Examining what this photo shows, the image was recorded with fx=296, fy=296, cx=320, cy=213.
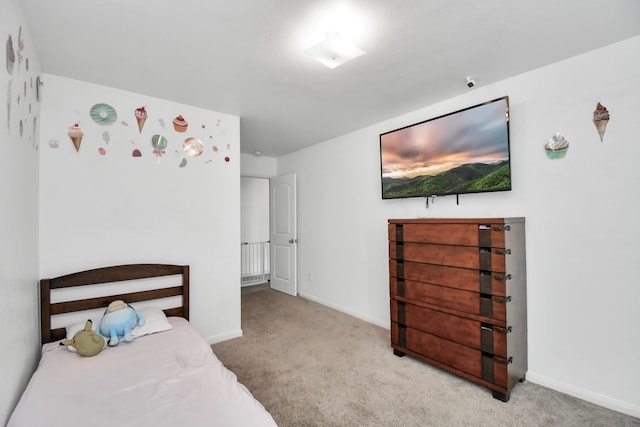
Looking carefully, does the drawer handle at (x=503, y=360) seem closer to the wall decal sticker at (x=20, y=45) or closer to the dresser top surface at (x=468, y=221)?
the dresser top surface at (x=468, y=221)

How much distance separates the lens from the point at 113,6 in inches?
62.7

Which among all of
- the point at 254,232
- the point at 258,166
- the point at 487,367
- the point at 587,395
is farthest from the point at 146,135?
the point at 587,395

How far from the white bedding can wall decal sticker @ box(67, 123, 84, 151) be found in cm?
155

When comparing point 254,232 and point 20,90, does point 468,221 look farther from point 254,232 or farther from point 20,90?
point 254,232

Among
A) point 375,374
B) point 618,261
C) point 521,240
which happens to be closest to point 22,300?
point 375,374

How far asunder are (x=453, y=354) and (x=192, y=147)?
10.0 feet

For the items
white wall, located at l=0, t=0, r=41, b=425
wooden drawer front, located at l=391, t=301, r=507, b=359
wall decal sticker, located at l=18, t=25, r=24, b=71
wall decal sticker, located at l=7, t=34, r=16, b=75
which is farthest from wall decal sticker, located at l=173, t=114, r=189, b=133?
wooden drawer front, located at l=391, t=301, r=507, b=359

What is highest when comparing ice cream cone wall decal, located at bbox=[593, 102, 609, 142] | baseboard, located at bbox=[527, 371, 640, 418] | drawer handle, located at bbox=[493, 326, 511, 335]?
ice cream cone wall decal, located at bbox=[593, 102, 609, 142]

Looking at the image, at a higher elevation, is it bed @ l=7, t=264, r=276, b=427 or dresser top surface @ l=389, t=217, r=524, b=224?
dresser top surface @ l=389, t=217, r=524, b=224

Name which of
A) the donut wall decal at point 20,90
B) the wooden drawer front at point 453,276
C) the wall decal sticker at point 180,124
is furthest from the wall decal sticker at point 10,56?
the wooden drawer front at point 453,276

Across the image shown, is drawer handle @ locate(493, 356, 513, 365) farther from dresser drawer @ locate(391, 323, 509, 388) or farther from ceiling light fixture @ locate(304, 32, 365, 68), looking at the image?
ceiling light fixture @ locate(304, 32, 365, 68)

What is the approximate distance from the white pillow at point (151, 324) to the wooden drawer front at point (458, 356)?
2087 millimetres

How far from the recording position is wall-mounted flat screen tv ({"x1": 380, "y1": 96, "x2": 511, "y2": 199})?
7.95ft

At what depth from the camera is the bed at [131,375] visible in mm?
1318
